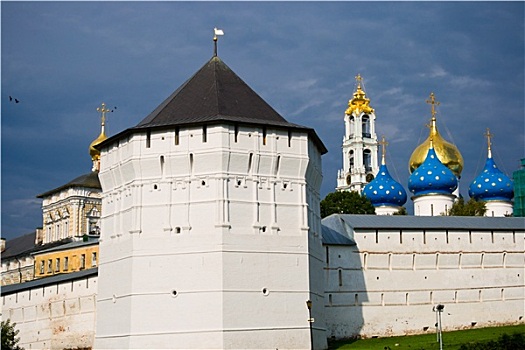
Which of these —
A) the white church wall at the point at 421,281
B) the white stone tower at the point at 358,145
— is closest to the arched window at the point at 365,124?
the white stone tower at the point at 358,145

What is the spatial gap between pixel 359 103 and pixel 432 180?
21688 millimetres

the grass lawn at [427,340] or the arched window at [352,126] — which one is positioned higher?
the arched window at [352,126]

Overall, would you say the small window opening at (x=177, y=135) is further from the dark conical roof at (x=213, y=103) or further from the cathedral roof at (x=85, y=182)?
the cathedral roof at (x=85, y=182)

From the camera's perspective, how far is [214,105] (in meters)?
25.6

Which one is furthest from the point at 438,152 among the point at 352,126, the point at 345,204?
the point at 352,126

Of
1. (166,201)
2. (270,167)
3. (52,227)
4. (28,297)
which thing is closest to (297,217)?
(270,167)

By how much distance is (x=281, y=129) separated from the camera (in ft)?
84.3

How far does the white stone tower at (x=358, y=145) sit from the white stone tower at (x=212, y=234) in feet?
133

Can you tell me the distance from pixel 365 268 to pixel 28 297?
13284 mm

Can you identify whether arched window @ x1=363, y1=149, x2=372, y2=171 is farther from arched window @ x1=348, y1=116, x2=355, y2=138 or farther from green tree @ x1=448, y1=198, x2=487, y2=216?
green tree @ x1=448, y1=198, x2=487, y2=216

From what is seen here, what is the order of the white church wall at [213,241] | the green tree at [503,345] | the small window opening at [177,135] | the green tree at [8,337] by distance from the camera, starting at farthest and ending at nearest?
the green tree at [8,337]
the small window opening at [177,135]
the white church wall at [213,241]
the green tree at [503,345]

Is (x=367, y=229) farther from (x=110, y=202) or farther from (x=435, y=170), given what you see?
(x=435, y=170)

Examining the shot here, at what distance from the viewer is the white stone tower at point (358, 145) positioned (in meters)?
66.7

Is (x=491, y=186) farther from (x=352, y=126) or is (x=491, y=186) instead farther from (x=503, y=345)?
(x=503, y=345)
